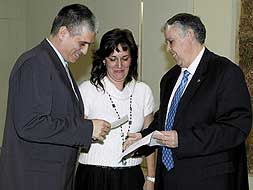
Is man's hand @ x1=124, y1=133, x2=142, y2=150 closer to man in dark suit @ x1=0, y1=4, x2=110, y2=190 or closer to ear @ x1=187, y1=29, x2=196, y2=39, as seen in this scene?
man in dark suit @ x1=0, y1=4, x2=110, y2=190

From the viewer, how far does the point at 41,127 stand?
1.85 m

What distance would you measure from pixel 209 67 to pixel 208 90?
0.42 ft

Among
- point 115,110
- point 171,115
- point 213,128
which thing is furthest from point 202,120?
point 115,110

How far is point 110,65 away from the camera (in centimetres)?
251

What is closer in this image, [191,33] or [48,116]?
[48,116]

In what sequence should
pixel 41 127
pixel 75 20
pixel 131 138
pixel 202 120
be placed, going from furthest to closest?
1. pixel 131 138
2. pixel 202 120
3. pixel 75 20
4. pixel 41 127

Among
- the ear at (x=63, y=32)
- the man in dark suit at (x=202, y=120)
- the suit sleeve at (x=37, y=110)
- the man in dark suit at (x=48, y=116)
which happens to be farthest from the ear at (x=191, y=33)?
the suit sleeve at (x=37, y=110)

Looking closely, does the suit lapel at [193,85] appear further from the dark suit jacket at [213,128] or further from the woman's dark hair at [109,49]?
the woman's dark hair at [109,49]

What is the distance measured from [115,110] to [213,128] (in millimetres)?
630

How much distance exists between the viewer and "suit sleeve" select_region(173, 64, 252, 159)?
6.64 feet

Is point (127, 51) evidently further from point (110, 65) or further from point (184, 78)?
point (184, 78)

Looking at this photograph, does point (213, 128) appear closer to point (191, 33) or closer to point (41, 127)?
point (191, 33)

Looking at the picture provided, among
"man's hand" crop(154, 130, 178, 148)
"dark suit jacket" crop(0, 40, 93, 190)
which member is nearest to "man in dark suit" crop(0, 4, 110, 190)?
"dark suit jacket" crop(0, 40, 93, 190)

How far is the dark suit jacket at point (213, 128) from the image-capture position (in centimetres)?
204
